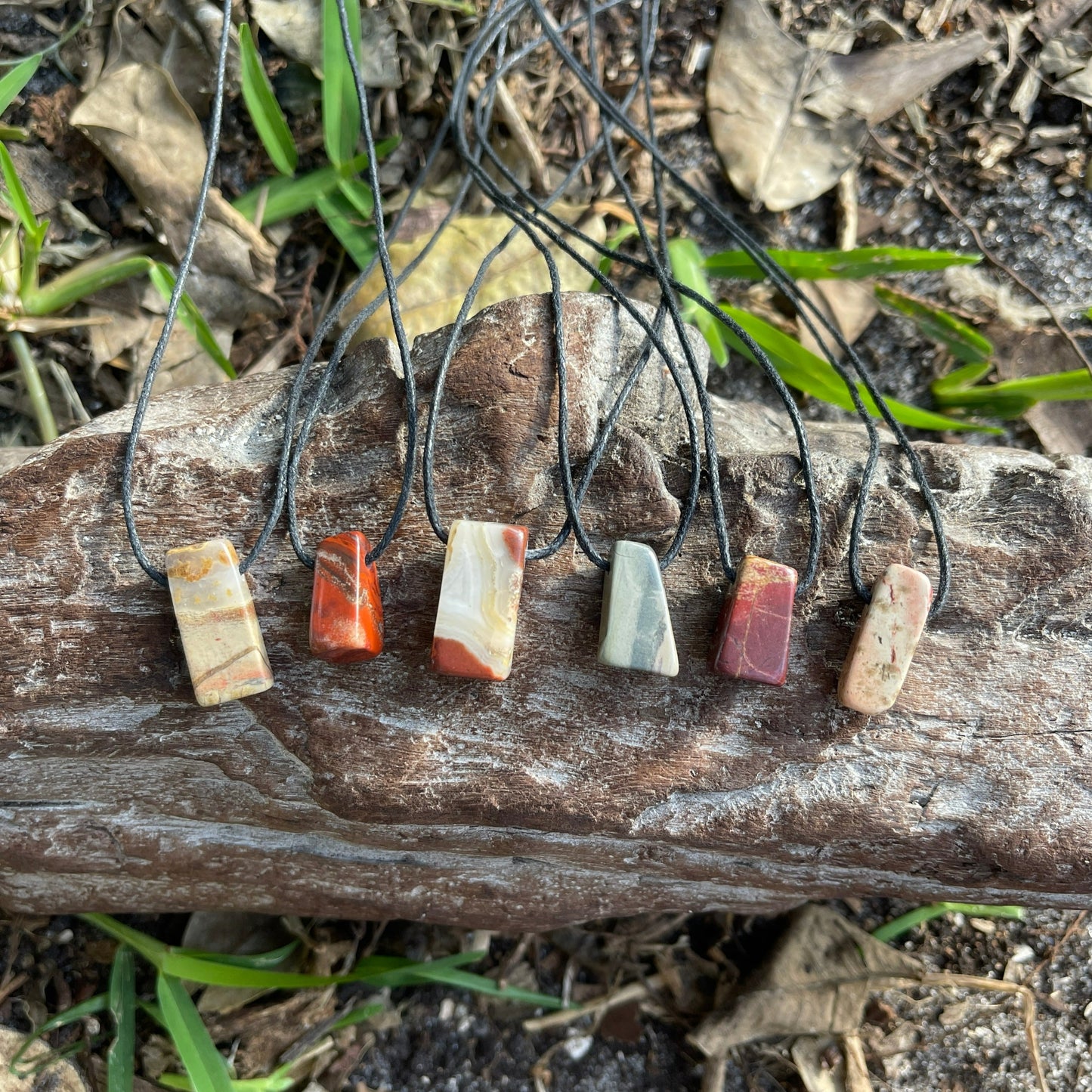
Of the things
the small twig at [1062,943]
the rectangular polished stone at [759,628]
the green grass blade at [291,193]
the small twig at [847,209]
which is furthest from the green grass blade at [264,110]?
the small twig at [1062,943]

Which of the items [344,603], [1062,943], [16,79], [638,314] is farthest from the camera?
[1062,943]

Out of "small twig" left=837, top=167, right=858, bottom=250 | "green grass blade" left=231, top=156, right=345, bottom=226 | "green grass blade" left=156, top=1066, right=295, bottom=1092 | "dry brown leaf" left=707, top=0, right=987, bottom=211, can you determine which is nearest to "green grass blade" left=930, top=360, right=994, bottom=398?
"small twig" left=837, top=167, right=858, bottom=250

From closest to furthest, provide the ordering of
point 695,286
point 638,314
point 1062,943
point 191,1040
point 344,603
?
1. point 344,603
2. point 638,314
3. point 191,1040
4. point 1062,943
5. point 695,286

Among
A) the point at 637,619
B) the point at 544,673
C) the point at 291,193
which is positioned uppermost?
the point at 291,193

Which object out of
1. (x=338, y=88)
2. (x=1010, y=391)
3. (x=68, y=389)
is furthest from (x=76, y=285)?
(x=1010, y=391)

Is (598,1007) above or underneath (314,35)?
underneath

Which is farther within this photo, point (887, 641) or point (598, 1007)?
point (598, 1007)

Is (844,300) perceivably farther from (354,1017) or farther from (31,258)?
(354,1017)

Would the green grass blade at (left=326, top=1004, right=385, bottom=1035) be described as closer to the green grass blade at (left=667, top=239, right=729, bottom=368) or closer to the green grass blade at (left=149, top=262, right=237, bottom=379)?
the green grass blade at (left=149, top=262, right=237, bottom=379)
